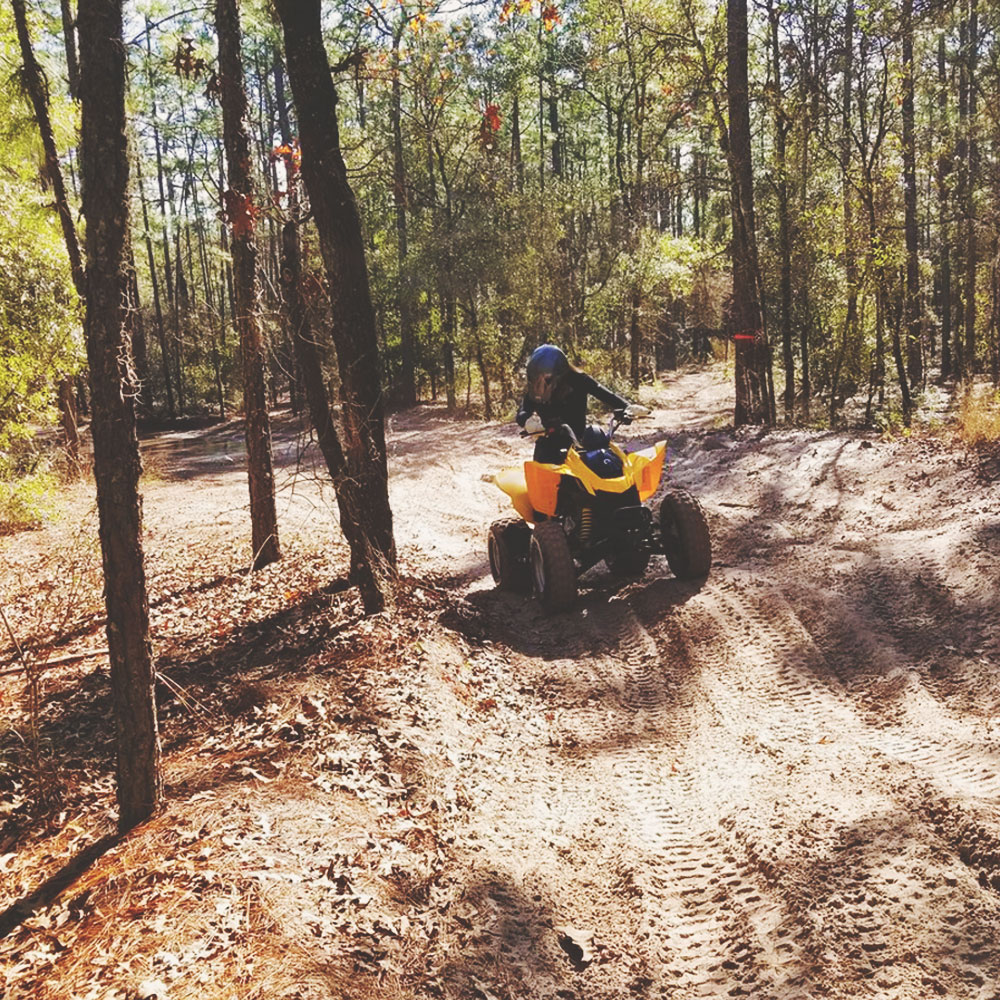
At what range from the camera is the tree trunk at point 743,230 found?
47.3 ft

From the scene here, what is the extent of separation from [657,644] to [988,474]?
180 inches

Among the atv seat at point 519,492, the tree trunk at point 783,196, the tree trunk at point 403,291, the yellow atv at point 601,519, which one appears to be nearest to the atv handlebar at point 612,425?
the yellow atv at point 601,519

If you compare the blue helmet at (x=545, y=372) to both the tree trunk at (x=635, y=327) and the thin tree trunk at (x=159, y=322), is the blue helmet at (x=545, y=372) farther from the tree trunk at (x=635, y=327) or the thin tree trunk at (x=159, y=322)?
the thin tree trunk at (x=159, y=322)

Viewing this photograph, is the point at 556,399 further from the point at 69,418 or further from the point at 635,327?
the point at 635,327

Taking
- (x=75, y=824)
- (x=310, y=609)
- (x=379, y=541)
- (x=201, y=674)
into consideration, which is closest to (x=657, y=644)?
(x=379, y=541)

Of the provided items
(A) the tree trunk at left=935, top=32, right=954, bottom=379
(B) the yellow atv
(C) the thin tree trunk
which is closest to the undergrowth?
(B) the yellow atv

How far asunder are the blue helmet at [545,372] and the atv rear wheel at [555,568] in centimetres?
133

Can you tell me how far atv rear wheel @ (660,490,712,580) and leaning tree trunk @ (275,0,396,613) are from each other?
8.30 feet

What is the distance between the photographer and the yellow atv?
6824mm

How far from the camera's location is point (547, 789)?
4.39 meters

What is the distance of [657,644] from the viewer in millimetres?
6094

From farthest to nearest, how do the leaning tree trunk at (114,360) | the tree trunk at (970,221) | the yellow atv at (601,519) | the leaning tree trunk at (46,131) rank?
the tree trunk at (970,221)
the leaning tree trunk at (46,131)
the yellow atv at (601,519)
the leaning tree trunk at (114,360)

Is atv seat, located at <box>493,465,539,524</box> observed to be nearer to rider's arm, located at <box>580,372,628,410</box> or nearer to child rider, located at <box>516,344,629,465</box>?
child rider, located at <box>516,344,629,465</box>

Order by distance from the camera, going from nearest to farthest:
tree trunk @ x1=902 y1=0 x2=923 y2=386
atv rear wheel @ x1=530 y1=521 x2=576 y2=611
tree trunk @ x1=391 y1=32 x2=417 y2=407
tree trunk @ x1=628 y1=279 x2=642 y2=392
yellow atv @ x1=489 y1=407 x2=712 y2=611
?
atv rear wheel @ x1=530 y1=521 x2=576 y2=611 → yellow atv @ x1=489 y1=407 x2=712 y2=611 → tree trunk @ x1=902 y1=0 x2=923 y2=386 → tree trunk @ x1=391 y1=32 x2=417 y2=407 → tree trunk @ x1=628 y1=279 x2=642 y2=392
